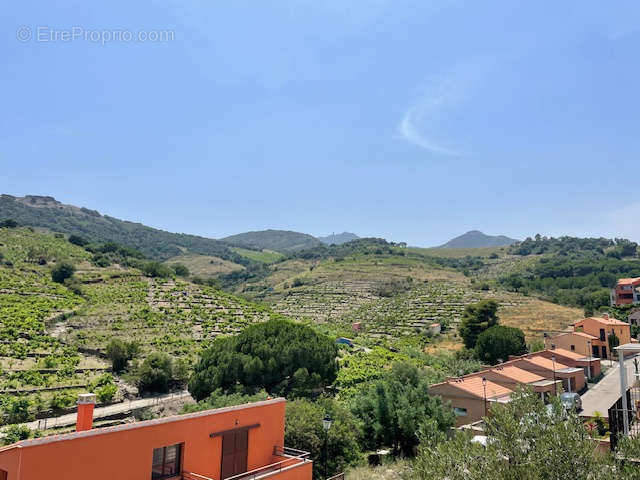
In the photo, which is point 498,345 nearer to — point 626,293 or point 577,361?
point 577,361

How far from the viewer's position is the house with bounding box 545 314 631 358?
48188mm

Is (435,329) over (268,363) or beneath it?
beneath

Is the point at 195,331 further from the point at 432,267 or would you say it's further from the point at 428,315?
the point at 432,267

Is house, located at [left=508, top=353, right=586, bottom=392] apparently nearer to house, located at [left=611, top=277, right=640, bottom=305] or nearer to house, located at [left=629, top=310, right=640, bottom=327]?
house, located at [left=629, top=310, right=640, bottom=327]

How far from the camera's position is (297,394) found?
31766 mm

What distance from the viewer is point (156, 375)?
121 feet

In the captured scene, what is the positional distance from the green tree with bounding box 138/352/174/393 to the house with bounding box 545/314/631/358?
1575 inches

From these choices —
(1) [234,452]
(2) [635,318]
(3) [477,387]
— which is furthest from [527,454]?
(2) [635,318]

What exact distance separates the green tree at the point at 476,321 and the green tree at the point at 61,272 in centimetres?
5720

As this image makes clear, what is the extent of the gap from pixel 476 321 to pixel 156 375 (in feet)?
129

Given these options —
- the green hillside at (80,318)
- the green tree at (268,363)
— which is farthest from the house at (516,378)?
the green hillside at (80,318)

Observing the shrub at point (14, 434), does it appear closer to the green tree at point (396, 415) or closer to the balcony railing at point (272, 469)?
the balcony railing at point (272, 469)

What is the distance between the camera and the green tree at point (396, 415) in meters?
22.2

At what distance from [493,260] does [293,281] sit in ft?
268
